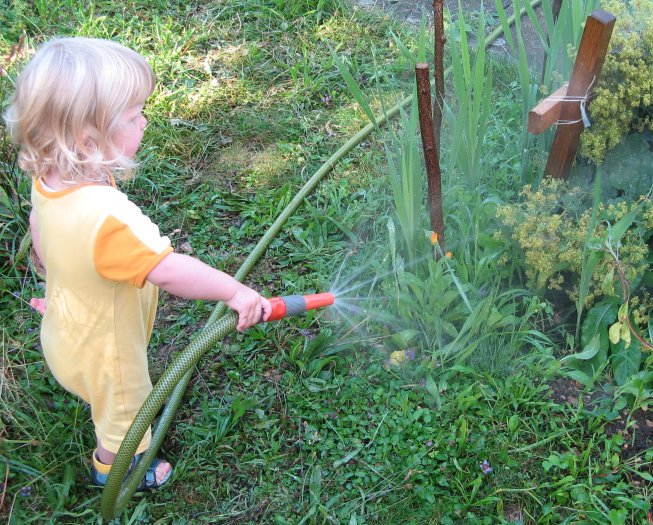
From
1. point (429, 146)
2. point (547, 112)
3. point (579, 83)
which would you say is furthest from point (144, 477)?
point (579, 83)

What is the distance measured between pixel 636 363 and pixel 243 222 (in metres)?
1.61

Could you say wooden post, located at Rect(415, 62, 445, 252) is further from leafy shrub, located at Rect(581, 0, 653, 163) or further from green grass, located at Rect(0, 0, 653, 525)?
leafy shrub, located at Rect(581, 0, 653, 163)

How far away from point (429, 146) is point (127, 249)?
964 mm

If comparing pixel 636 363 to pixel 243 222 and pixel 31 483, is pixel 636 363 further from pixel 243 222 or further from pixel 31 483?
pixel 31 483

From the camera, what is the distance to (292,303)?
1.92 meters

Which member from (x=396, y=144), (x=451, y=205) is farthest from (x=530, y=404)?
(x=396, y=144)

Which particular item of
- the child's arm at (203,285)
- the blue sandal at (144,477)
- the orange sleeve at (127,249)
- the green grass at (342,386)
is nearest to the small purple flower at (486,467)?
the green grass at (342,386)

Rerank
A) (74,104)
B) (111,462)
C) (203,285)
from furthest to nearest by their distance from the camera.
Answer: (111,462)
(203,285)
(74,104)

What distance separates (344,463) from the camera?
2.24m

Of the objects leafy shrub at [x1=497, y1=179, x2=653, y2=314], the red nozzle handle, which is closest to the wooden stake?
leafy shrub at [x1=497, y1=179, x2=653, y2=314]

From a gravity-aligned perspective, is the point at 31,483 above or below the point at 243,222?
below

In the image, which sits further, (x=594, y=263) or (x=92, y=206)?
(x=594, y=263)

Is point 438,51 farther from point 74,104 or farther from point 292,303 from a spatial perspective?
point 74,104

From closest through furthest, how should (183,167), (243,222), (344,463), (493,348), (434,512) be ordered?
(434,512), (344,463), (493,348), (243,222), (183,167)
